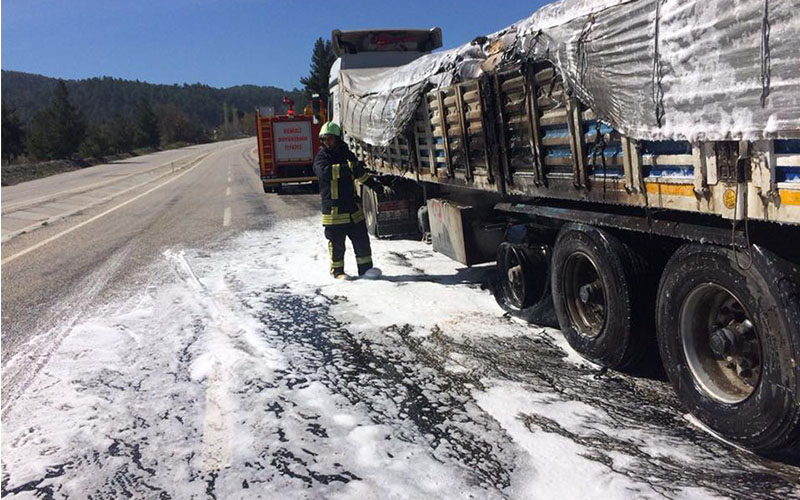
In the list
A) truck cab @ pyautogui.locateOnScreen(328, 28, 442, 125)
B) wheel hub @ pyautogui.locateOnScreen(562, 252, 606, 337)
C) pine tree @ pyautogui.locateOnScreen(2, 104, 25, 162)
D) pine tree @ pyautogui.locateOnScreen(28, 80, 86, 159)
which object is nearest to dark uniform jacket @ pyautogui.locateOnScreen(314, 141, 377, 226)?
wheel hub @ pyautogui.locateOnScreen(562, 252, 606, 337)

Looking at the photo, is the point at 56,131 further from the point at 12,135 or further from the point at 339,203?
the point at 339,203

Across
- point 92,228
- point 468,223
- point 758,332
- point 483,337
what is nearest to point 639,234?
point 758,332

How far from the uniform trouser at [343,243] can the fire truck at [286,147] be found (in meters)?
12.0

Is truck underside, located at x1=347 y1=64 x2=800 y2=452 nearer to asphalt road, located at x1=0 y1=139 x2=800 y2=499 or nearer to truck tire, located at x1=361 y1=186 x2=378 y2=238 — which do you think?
asphalt road, located at x1=0 y1=139 x2=800 y2=499

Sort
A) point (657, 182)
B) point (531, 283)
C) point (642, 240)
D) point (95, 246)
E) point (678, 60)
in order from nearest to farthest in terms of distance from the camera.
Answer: point (678, 60) < point (657, 182) < point (642, 240) < point (531, 283) < point (95, 246)

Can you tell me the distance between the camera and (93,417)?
3.95 m

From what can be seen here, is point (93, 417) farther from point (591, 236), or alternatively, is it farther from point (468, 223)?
point (468, 223)

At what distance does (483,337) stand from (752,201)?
8.84ft

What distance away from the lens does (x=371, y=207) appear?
400 inches

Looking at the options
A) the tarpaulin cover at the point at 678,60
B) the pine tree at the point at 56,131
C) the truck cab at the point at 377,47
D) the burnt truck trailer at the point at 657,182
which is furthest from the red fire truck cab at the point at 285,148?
the pine tree at the point at 56,131

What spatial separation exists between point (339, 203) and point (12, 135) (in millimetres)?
51303

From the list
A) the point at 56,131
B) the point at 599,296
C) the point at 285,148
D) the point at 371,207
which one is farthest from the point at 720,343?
the point at 56,131

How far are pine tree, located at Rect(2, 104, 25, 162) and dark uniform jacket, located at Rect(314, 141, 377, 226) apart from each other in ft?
158

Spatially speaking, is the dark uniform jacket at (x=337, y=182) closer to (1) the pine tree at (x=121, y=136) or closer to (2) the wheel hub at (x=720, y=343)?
(2) the wheel hub at (x=720, y=343)
